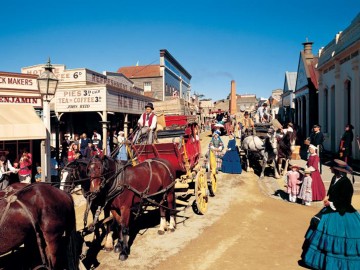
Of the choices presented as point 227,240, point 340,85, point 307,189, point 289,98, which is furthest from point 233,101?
point 227,240

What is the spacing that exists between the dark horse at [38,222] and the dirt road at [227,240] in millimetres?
1267

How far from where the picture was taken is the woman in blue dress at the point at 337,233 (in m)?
4.85

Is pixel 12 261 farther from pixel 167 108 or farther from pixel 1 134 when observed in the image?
pixel 167 108

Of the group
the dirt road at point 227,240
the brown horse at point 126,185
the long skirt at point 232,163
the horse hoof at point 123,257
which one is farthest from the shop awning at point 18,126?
the long skirt at point 232,163

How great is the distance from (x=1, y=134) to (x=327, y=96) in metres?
19.6

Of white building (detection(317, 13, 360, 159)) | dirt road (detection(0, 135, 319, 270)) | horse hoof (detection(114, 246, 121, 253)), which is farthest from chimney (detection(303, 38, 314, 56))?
horse hoof (detection(114, 246, 121, 253))

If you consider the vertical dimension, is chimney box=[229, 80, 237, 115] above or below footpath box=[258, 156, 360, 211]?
above

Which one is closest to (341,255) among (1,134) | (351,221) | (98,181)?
(351,221)

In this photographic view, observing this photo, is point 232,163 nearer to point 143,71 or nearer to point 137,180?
point 137,180

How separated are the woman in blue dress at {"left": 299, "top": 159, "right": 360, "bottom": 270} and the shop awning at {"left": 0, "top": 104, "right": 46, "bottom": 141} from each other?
28.0 feet

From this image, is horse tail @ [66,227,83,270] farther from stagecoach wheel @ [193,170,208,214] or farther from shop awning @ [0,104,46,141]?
shop awning @ [0,104,46,141]

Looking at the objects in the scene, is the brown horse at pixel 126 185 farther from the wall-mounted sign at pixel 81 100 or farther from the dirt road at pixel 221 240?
the wall-mounted sign at pixel 81 100

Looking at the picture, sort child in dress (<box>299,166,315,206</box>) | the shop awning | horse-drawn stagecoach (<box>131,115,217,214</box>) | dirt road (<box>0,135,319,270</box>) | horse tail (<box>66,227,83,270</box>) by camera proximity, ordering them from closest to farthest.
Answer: horse tail (<box>66,227,83,270</box>), dirt road (<box>0,135,319,270</box>), horse-drawn stagecoach (<box>131,115,217,214</box>), the shop awning, child in dress (<box>299,166,315,206</box>)

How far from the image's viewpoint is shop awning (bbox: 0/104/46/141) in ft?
30.0
